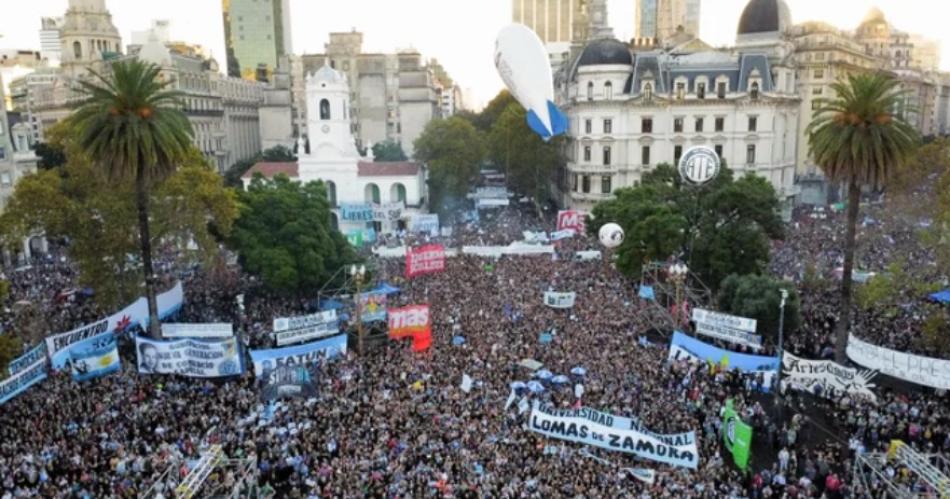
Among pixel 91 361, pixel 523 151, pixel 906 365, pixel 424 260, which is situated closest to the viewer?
pixel 906 365

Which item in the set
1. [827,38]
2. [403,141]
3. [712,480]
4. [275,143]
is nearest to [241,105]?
[275,143]

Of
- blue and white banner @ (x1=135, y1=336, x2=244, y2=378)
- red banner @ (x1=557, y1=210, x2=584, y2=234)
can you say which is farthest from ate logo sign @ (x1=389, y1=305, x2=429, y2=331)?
red banner @ (x1=557, y1=210, x2=584, y2=234)

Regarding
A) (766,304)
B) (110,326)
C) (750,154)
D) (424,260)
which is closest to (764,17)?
(750,154)

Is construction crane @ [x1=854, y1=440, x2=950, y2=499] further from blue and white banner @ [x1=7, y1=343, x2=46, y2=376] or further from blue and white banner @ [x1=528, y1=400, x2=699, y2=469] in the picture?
blue and white banner @ [x1=7, y1=343, x2=46, y2=376]

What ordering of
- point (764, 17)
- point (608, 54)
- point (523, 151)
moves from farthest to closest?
point (764, 17) < point (523, 151) < point (608, 54)

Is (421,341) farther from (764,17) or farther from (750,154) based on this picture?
(764,17)

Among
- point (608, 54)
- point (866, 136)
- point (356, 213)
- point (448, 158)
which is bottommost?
point (356, 213)

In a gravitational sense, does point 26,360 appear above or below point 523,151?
below
